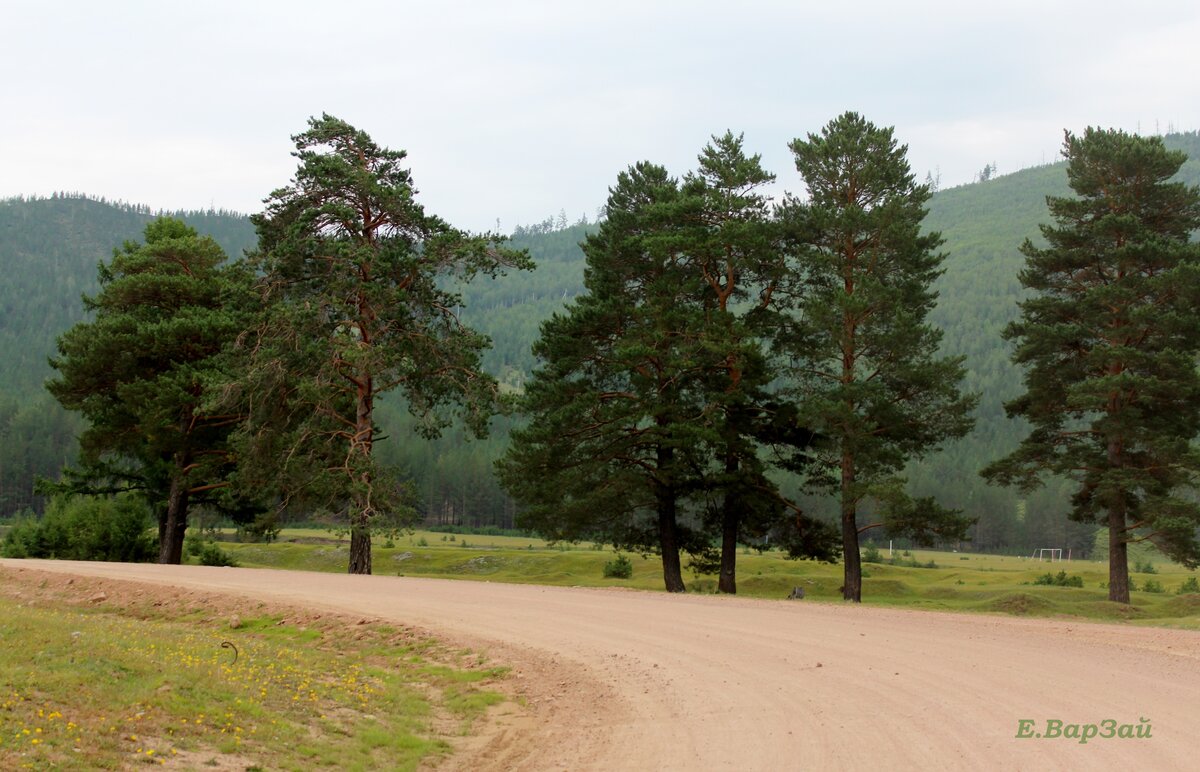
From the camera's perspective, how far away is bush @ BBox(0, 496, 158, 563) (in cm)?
3944

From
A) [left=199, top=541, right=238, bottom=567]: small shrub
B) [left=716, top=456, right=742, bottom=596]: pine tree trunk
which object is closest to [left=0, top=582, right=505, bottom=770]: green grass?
[left=716, top=456, right=742, bottom=596]: pine tree trunk

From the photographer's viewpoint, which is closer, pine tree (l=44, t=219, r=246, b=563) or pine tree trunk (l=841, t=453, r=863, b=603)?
pine tree trunk (l=841, t=453, r=863, b=603)

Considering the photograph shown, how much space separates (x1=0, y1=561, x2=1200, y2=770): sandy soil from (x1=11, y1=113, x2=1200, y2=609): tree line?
10.9m

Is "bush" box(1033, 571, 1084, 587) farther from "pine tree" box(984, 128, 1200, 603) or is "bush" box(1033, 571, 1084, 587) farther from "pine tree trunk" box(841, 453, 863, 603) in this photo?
"pine tree trunk" box(841, 453, 863, 603)

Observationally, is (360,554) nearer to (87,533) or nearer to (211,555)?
Result: (211,555)

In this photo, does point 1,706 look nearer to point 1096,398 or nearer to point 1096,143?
point 1096,398

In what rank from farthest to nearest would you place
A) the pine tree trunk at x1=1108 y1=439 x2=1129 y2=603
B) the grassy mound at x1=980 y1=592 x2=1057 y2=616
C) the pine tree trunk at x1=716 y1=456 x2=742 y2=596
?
the pine tree trunk at x1=716 y1=456 x2=742 y2=596
the pine tree trunk at x1=1108 y1=439 x2=1129 y2=603
the grassy mound at x1=980 y1=592 x2=1057 y2=616

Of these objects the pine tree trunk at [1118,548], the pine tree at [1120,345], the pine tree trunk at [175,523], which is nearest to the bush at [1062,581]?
the pine tree at [1120,345]

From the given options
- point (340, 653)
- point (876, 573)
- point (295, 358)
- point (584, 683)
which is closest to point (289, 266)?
point (295, 358)

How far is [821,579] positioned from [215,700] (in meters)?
39.4

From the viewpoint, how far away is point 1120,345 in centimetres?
3216

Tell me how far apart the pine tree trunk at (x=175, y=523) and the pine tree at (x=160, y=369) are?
0.04 metres

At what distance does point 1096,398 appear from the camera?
31469 millimetres

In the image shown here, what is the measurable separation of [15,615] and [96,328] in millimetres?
28335
